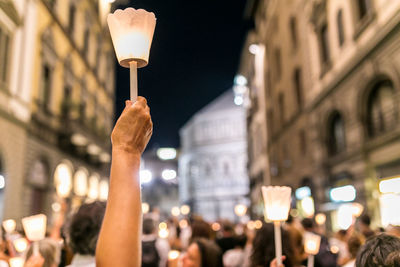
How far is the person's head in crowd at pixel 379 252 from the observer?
2.20 meters

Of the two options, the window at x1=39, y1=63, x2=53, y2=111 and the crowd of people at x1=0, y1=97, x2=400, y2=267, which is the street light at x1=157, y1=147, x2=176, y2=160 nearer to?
the window at x1=39, y1=63, x2=53, y2=111

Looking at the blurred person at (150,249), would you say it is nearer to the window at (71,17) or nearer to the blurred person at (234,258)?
the blurred person at (234,258)

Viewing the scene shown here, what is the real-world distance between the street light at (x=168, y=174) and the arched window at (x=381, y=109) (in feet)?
235

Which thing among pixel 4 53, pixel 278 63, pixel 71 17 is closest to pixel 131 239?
pixel 4 53

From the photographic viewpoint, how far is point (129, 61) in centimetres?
174

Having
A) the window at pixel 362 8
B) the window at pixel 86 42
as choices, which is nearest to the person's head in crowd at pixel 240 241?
the window at pixel 362 8

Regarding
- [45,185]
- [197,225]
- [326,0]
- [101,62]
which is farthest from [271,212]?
[101,62]

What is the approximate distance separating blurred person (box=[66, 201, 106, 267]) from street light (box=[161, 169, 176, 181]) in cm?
8189

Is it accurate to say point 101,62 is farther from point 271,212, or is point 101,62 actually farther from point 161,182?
point 161,182

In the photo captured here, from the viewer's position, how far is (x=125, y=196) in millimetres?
1563

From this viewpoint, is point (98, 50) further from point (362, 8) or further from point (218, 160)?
point (218, 160)

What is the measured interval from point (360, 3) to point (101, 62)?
21862 mm

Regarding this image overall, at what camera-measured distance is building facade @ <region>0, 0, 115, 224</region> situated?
1583 centimetres

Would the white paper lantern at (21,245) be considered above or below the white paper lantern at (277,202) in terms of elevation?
below
